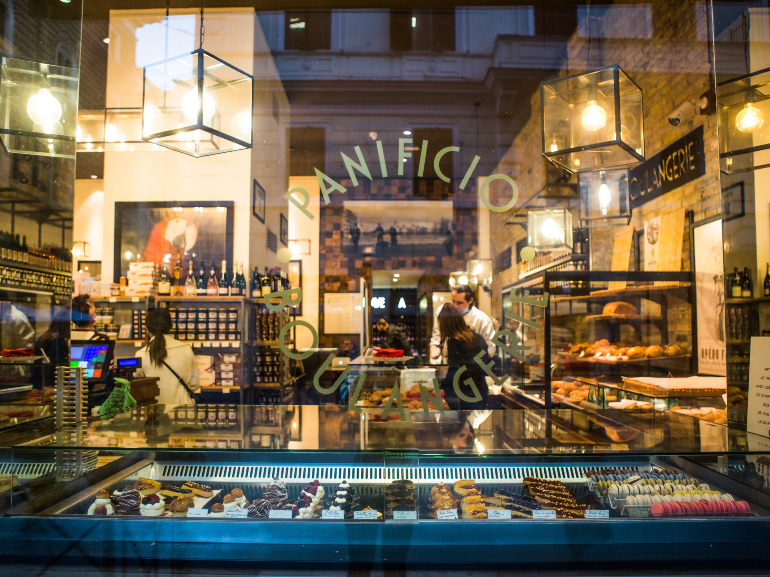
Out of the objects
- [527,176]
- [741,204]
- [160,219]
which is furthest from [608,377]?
[160,219]

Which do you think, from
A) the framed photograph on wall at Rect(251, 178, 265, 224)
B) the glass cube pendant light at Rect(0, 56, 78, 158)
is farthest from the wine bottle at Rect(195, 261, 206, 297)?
the glass cube pendant light at Rect(0, 56, 78, 158)

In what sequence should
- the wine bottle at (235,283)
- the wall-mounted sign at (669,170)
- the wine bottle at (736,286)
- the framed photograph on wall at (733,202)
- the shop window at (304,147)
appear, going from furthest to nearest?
1. the shop window at (304,147)
2. the wine bottle at (235,283)
3. the wall-mounted sign at (669,170)
4. the wine bottle at (736,286)
5. the framed photograph on wall at (733,202)

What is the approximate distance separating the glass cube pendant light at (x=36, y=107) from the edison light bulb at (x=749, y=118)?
326 cm

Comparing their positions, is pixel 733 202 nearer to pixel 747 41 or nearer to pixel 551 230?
pixel 747 41

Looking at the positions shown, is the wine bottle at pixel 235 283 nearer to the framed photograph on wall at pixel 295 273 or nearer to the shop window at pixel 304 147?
the framed photograph on wall at pixel 295 273

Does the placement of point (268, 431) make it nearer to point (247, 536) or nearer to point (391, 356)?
point (247, 536)

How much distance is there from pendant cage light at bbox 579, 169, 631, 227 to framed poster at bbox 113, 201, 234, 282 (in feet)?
12.6

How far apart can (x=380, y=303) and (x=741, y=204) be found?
452 centimetres

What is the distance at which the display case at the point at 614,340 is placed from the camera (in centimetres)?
314

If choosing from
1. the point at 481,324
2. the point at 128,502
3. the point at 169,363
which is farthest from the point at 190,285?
the point at 128,502

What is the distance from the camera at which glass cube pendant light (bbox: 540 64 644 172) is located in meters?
2.42

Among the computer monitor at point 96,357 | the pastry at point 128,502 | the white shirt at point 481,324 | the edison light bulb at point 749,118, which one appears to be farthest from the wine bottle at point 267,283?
the edison light bulb at point 749,118

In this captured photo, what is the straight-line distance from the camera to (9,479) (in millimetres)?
1510

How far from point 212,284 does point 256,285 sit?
570 mm
